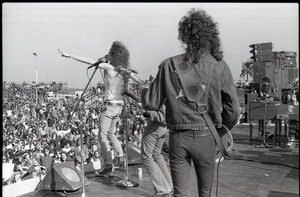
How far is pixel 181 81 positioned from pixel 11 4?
1983 mm

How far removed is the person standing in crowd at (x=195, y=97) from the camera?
254cm

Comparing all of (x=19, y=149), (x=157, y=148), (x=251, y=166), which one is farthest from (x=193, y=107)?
(x=19, y=149)

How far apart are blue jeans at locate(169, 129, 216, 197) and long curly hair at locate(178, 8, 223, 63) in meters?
0.51

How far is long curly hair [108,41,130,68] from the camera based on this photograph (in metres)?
5.23

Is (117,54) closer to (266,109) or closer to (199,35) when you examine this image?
(199,35)

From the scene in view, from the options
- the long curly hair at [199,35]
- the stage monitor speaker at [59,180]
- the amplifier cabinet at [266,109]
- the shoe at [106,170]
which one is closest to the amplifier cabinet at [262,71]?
the amplifier cabinet at [266,109]

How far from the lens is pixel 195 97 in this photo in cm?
252

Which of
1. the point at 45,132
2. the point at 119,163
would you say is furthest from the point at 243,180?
the point at 45,132

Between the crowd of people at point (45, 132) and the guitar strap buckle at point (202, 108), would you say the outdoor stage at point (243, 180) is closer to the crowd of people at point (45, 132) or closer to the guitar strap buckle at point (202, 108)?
the crowd of people at point (45, 132)

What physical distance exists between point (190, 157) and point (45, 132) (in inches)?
377

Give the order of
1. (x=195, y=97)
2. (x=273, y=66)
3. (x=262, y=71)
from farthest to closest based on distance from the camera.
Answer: (x=273, y=66) < (x=262, y=71) < (x=195, y=97)

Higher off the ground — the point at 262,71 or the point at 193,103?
the point at 262,71

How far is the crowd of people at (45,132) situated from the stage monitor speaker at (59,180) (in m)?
1.32

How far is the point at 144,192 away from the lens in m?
4.63
